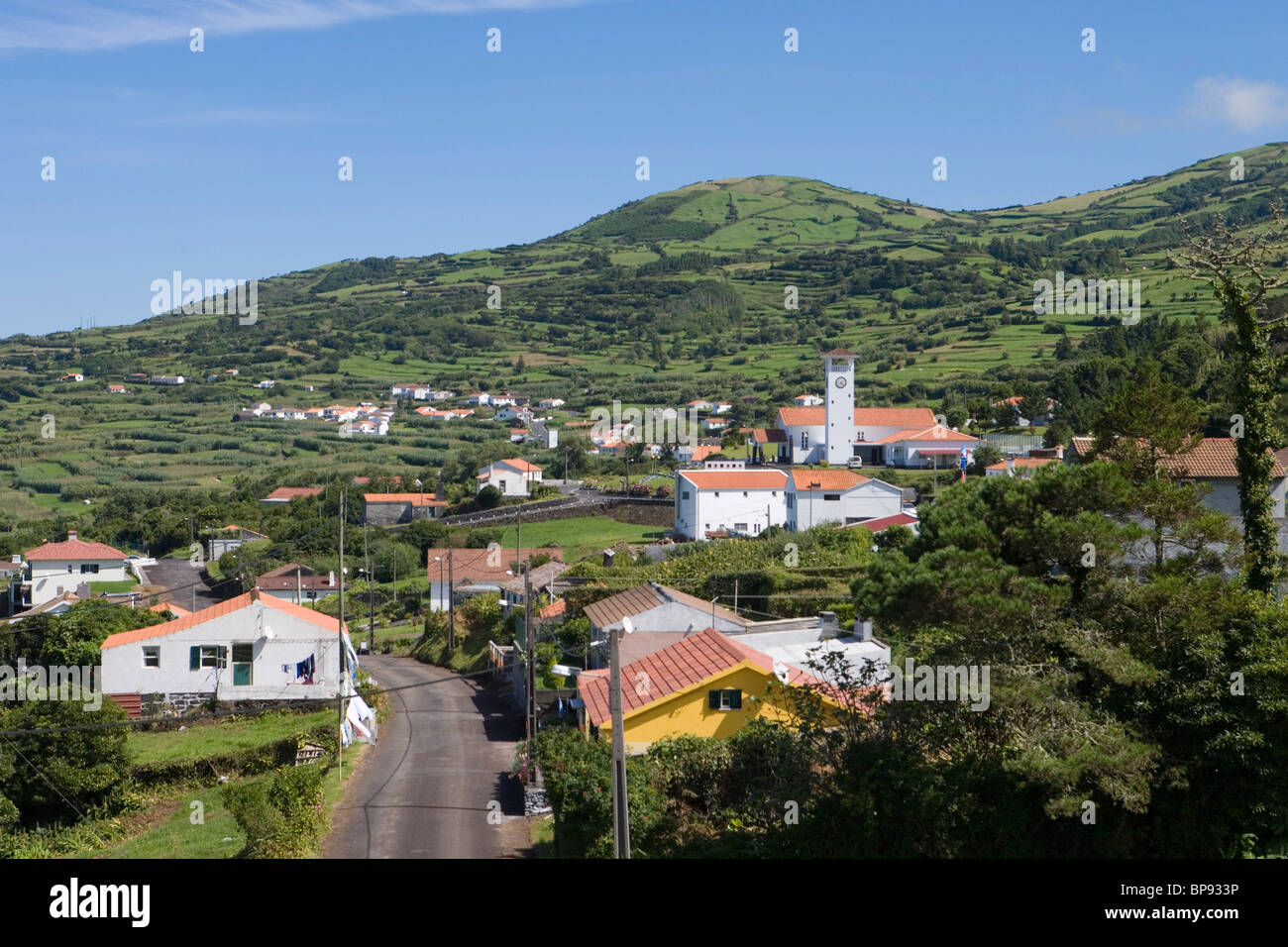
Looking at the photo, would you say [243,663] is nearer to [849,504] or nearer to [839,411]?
[849,504]

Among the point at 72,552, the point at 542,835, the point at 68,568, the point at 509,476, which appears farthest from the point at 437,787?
the point at 509,476

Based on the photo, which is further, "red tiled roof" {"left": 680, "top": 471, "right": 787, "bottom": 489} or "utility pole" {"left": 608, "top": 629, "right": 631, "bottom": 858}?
"red tiled roof" {"left": 680, "top": 471, "right": 787, "bottom": 489}

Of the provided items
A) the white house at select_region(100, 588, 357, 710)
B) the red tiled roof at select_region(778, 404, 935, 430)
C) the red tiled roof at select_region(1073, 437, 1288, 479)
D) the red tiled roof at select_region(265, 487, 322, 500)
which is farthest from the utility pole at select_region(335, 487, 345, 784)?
the red tiled roof at select_region(265, 487, 322, 500)

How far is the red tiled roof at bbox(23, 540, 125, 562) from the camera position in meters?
60.5

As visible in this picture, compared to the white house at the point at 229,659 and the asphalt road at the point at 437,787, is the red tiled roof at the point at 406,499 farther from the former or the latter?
the white house at the point at 229,659

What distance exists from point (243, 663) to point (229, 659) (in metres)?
0.37

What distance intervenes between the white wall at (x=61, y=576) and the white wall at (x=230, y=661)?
32.3m

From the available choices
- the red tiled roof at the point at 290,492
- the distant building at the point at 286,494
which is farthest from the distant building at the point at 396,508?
the red tiled roof at the point at 290,492

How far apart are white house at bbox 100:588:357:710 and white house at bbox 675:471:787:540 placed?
24936 millimetres

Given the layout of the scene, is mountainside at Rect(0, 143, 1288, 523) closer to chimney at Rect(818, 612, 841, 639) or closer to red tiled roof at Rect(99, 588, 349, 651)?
red tiled roof at Rect(99, 588, 349, 651)

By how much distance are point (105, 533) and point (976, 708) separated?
73.9 meters
